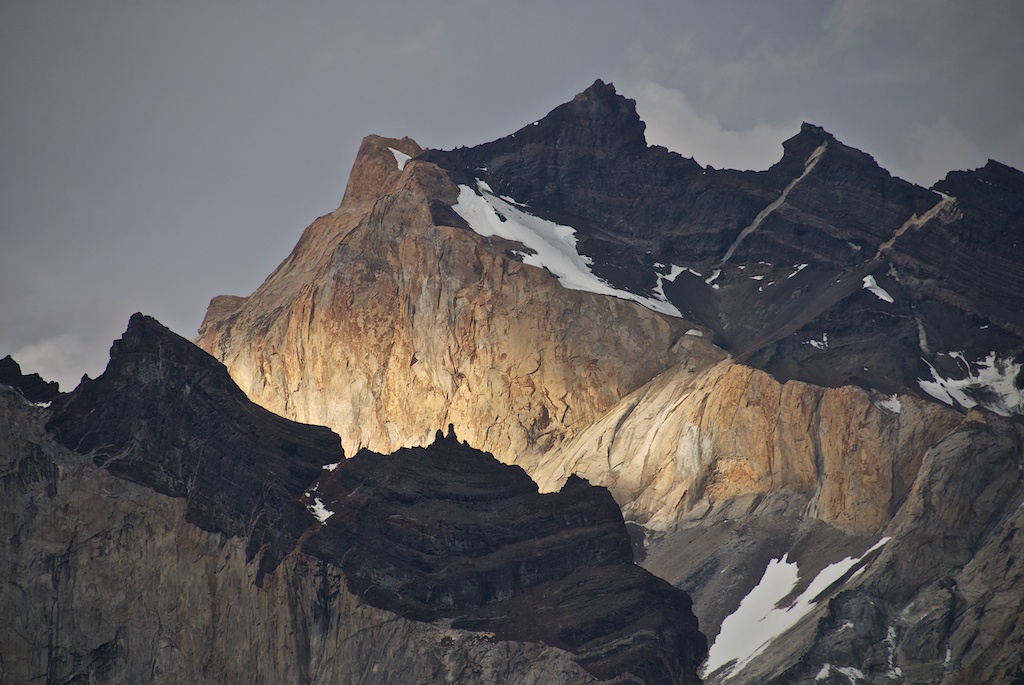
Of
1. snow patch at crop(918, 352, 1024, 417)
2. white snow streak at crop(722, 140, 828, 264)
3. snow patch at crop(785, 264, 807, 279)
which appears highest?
white snow streak at crop(722, 140, 828, 264)

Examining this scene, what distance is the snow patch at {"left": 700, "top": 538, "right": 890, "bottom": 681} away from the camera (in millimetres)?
126188

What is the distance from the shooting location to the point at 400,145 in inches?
7766

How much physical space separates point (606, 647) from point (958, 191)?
242 feet

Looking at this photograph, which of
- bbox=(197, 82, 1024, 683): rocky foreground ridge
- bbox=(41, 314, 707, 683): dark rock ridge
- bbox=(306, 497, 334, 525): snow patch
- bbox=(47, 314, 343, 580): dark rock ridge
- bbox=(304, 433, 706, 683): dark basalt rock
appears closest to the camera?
bbox=(304, 433, 706, 683): dark basalt rock

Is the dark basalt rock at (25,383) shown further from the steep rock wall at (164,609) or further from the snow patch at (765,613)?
the snow patch at (765,613)

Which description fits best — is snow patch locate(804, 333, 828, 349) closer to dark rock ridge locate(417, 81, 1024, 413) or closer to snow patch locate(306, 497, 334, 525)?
dark rock ridge locate(417, 81, 1024, 413)

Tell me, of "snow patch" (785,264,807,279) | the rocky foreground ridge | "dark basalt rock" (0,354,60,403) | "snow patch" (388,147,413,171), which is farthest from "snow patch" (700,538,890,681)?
"snow patch" (388,147,413,171)

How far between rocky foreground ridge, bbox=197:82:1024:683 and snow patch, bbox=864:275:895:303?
51 cm

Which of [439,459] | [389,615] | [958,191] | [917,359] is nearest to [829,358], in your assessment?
[917,359]

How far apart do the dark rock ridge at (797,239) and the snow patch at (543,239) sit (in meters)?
1.36

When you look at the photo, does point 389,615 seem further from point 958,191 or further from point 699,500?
point 958,191

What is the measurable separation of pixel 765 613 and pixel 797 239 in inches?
2201

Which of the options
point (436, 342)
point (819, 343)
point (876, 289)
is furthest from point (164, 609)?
point (876, 289)

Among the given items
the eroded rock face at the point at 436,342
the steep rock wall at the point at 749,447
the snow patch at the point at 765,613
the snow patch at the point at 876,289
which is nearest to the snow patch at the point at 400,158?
the eroded rock face at the point at 436,342
